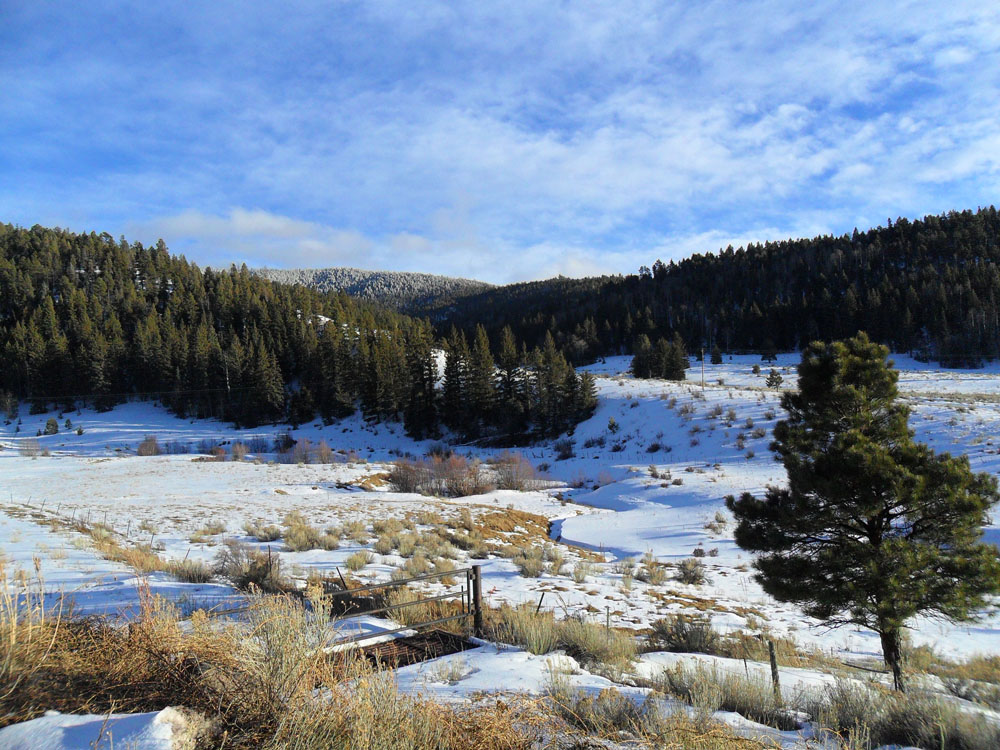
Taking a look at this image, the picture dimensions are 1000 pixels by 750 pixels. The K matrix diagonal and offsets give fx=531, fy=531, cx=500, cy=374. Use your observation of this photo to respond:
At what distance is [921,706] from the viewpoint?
13.9 ft

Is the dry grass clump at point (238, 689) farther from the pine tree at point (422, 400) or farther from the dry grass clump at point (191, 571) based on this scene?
the pine tree at point (422, 400)

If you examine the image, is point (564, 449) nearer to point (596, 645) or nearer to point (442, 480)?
point (442, 480)

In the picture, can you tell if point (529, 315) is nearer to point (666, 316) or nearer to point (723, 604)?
point (666, 316)

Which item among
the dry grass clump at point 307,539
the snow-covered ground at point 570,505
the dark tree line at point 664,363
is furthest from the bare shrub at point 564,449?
the dry grass clump at point 307,539

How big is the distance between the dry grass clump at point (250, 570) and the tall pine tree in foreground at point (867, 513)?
25.4 feet

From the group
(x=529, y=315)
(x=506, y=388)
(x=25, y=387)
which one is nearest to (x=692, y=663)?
(x=506, y=388)

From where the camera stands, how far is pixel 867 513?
746cm

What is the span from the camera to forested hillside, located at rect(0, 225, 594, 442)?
5938 centimetres

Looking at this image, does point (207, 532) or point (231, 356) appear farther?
point (231, 356)

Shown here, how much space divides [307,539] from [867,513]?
40.5 feet

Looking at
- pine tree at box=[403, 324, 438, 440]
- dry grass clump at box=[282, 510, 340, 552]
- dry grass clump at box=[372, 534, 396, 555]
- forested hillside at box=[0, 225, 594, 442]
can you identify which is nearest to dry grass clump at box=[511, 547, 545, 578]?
dry grass clump at box=[372, 534, 396, 555]

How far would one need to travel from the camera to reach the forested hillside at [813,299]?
8088 cm

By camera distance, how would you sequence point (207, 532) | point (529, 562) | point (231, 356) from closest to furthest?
point (529, 562) < point (207, 532) < point (231, 356)

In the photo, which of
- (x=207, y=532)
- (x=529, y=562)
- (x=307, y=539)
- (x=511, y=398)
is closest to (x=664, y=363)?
(x=511, y=398)
